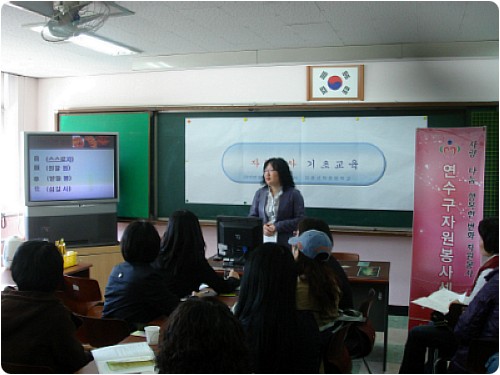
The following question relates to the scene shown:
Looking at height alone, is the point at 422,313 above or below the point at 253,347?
below

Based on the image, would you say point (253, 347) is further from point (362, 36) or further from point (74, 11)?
point (362, 36)

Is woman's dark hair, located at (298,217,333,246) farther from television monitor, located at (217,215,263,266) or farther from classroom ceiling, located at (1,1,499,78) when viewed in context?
classroom ceiling, located at (1,1,499,78)

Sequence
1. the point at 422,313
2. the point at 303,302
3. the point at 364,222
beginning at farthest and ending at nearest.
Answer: the point at 364,222
the point at 422,313
the point at 303,302

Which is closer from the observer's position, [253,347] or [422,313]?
[253,347]

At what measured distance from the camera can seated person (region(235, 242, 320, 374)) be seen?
2.05 m

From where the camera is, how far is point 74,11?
3.60 metres

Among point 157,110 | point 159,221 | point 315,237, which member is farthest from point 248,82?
point 315,237

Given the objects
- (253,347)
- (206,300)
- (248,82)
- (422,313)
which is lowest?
(422,313)

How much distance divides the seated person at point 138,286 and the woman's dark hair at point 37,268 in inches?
23.8

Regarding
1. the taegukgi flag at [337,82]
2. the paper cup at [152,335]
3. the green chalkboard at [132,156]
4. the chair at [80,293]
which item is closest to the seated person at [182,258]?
the chair at [80,293]

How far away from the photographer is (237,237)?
157 inches

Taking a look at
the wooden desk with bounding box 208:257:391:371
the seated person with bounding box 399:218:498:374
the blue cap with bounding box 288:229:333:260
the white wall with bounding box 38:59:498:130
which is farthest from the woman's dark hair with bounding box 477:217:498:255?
the white wall with bounding box 38:59:498:130

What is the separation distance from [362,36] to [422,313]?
2418 millimetres

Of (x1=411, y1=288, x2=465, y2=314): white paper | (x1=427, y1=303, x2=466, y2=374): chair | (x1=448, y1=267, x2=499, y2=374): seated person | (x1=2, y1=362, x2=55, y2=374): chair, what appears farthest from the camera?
(x1=411, y1=288, x2=465, y2=314): white paper
